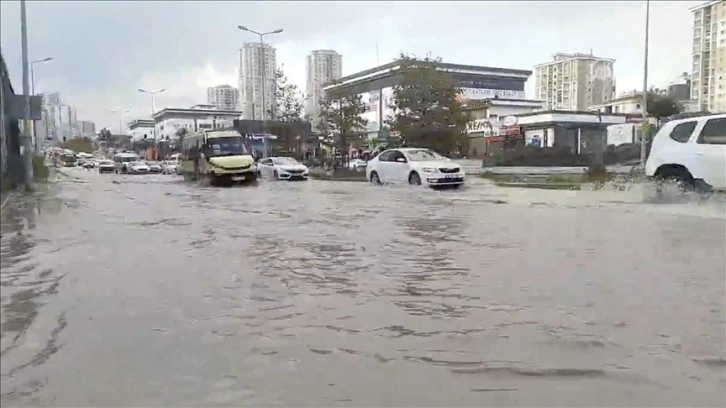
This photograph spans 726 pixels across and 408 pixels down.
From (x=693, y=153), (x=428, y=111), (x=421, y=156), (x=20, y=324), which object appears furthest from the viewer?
(x=428, y=111)

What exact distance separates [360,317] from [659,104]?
37248 mm

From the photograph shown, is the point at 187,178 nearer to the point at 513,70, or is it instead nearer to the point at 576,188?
the point at 576,188

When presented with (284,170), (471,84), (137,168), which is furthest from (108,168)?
(471,84)

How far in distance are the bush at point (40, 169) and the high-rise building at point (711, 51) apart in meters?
20.3

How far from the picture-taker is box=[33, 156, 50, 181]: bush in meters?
22.3

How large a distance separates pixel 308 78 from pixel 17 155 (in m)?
39.2

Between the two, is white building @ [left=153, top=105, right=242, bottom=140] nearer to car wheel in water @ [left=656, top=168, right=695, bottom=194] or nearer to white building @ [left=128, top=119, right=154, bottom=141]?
white building @ [left=128, top=119, right=154, bottom=141]

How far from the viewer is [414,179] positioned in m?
19.9

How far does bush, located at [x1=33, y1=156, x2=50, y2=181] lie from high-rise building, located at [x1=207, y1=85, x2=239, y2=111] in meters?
51.3

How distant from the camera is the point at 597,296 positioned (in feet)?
18.0

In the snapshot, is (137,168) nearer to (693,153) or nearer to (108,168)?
(108,168)

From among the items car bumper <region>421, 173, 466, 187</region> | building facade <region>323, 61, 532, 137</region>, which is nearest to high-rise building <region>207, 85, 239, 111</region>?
building facade <region>323, 61, 532, 137</region>

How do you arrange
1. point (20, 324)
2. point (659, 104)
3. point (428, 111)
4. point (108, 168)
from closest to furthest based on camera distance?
point (20, 324)
point (428, 111)
point (659, 104)
point (108, 168)

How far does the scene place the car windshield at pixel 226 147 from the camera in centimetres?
2583
